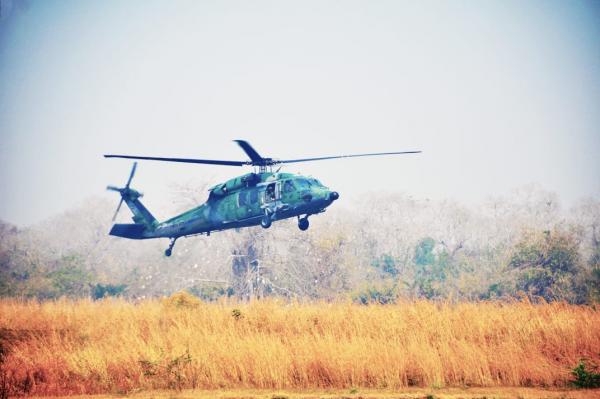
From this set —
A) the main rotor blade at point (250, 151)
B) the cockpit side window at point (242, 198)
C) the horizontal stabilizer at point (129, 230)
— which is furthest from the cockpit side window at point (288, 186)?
the horizontal stabilizer at point (129, 230)

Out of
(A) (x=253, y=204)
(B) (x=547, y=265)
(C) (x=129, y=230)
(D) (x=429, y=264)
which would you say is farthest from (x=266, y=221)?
(D) (x=429, y=264)

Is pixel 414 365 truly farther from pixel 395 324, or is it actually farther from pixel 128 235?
pixel 128 235

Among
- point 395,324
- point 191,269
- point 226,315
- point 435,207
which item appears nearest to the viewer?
point 395,324

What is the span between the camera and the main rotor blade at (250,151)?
17.6 meters

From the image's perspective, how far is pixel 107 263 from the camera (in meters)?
69.6

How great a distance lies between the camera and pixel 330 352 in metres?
12.7

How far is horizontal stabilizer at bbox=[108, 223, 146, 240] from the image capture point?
72.1ft

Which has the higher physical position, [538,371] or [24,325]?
[24,325]

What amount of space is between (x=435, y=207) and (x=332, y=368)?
241 ft

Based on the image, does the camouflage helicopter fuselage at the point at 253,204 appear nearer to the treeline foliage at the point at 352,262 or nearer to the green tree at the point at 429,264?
the treeline foliage at the point at 352,262

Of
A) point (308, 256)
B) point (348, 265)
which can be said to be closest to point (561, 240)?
point (348, 265)

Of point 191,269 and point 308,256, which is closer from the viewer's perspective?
point 308,256

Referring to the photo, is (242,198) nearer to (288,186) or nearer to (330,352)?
(288,186)

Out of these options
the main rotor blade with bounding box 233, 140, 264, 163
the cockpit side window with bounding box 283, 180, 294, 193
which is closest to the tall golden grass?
the cockpit side window with bounding box 283, 180, 294, 193
